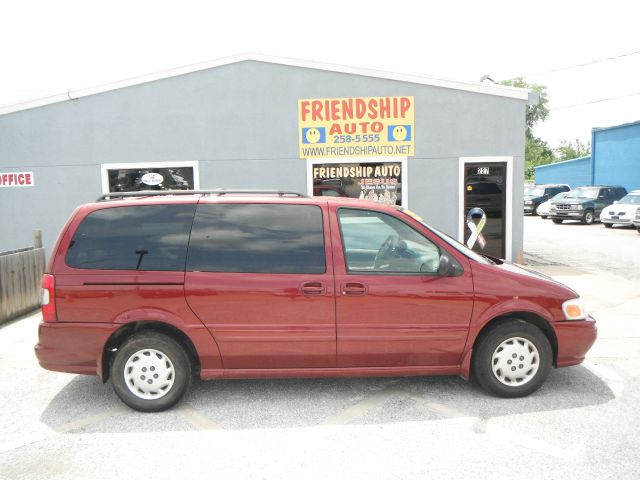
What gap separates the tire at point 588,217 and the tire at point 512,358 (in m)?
20.5

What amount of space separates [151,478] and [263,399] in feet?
4.20

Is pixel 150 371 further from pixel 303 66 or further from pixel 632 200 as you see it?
pixel 632 200

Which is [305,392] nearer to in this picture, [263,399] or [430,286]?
[263,399]

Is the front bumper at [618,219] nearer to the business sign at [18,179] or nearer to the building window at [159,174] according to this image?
the building window at [159,174]

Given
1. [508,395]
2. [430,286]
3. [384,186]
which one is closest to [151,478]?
[430,286]

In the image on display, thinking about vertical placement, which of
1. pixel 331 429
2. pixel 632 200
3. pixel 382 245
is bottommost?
pixel 331 429

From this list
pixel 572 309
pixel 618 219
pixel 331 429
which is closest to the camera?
pixel 331 429

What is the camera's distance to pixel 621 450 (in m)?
3.36

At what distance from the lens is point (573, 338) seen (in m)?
4.18

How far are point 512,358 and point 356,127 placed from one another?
6828 mm

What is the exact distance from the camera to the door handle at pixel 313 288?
398 cm

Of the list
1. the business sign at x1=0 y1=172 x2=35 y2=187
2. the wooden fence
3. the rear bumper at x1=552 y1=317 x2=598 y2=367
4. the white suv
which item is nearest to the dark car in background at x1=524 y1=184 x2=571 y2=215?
the white suv

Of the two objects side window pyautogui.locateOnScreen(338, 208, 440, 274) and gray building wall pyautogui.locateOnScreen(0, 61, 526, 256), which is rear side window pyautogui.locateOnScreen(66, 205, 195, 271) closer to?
side window pyautogui.locateOnScreen(338, 208, 440, 274)

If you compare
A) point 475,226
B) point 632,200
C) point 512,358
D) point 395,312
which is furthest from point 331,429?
point 632,200
